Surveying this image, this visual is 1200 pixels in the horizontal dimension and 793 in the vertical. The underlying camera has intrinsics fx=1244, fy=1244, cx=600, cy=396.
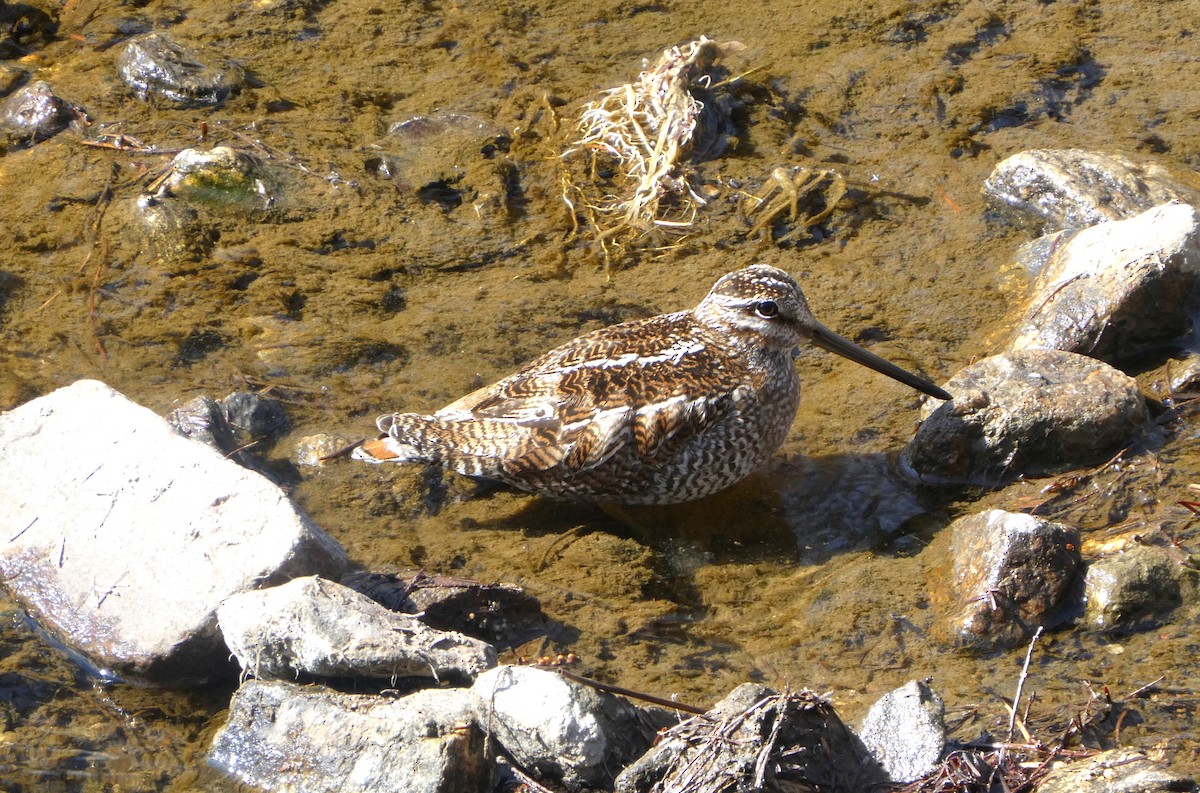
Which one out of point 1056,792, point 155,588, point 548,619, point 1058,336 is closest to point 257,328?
point 155,588

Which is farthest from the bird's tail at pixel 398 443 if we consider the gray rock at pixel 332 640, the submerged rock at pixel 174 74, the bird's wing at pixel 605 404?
the submerged rock at pixel 174 74

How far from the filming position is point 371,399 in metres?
6.07

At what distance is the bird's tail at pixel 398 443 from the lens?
5.43 metres

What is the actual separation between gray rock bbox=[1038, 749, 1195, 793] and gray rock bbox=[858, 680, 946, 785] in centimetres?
33

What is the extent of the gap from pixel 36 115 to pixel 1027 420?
20.0 ft

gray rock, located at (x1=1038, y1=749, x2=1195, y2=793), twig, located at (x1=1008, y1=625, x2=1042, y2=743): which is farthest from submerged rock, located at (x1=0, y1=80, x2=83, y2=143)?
gray rock, located at (x1=1038, y1=749, x2=1195, y2=793)

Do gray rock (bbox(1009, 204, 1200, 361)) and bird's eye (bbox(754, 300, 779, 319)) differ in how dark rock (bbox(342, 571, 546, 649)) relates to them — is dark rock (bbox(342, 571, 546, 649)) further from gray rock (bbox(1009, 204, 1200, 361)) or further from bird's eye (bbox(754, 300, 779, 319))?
gray rock (bbox(1009, 204, 1200, 361))

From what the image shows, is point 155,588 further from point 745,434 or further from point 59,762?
point 745,434

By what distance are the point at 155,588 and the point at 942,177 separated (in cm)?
493

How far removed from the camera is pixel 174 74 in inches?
313

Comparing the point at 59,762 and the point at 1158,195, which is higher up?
the point at 1158,195

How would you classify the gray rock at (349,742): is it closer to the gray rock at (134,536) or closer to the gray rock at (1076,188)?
the gray rock at (134,536)

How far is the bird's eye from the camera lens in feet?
18.7

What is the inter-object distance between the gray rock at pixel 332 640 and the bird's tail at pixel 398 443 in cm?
115
